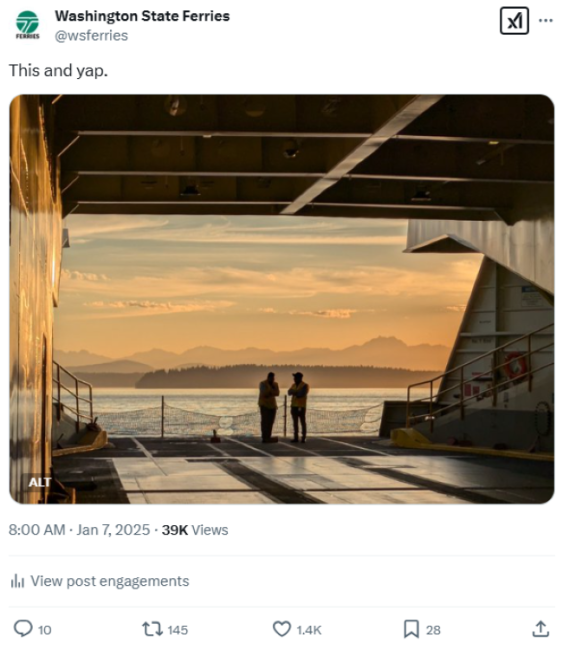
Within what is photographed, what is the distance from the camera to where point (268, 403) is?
24484mm

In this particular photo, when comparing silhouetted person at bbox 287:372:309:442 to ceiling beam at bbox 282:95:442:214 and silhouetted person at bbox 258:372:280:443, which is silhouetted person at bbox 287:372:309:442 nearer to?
silhouetted person at bbox 258:372:280:443

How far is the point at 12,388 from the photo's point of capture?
3.72 m

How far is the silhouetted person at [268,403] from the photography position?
2398cm

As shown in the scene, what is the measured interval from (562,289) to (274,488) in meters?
10.7
